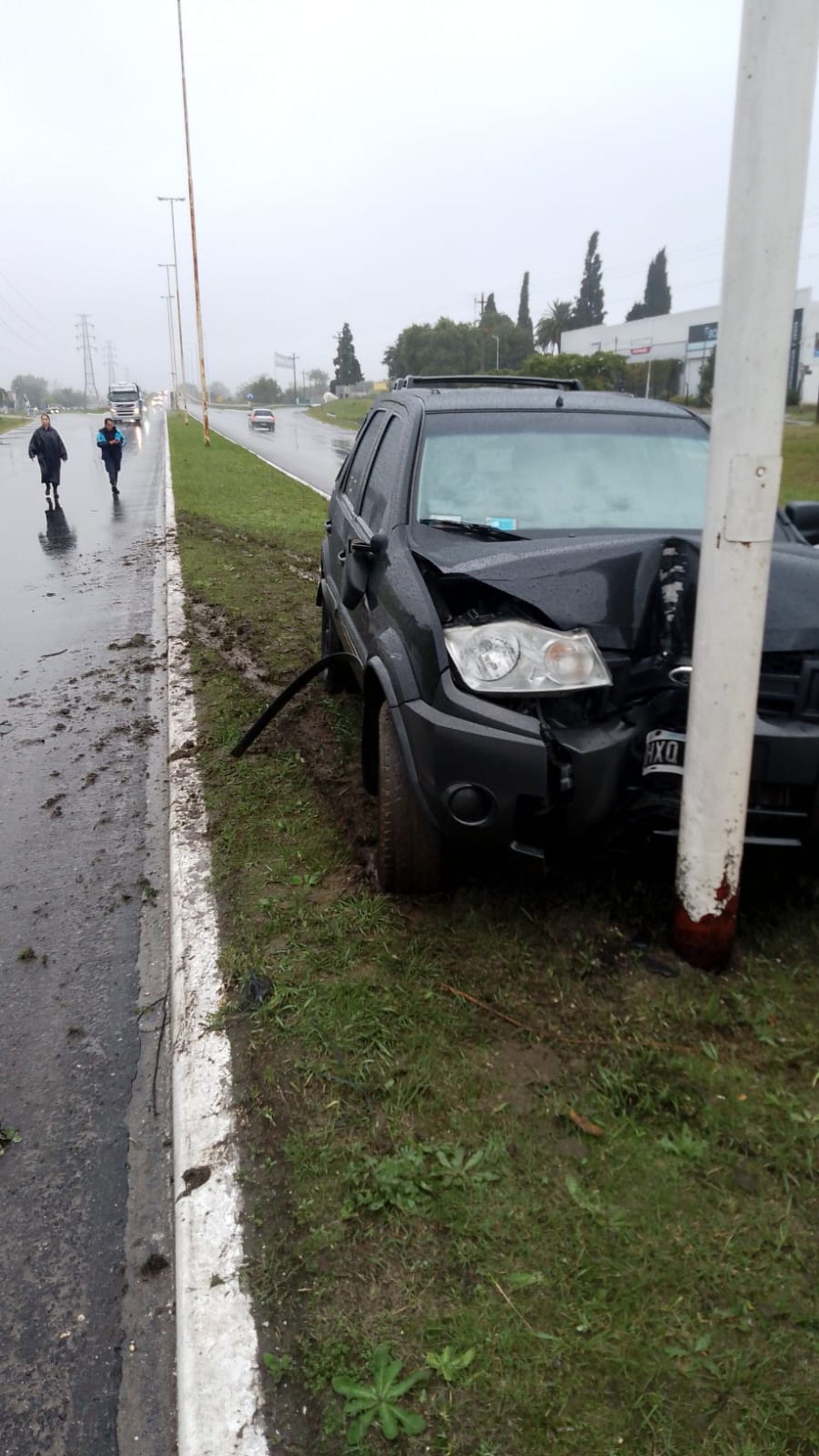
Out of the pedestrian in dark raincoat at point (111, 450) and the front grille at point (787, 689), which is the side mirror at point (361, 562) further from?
the pedestrian in dark raincoat at point (111, 450)

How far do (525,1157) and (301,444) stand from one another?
4200cm

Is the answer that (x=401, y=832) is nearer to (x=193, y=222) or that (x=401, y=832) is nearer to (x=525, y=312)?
(x=193, y=222)

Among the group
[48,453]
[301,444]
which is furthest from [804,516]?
[301,444]

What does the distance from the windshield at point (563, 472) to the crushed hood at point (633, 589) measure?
2.81 feet

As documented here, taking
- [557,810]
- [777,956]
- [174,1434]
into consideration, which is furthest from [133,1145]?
[777,956]

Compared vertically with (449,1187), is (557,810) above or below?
above

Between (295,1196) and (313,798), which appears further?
(313,798)

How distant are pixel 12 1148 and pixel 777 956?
2387 millimetres

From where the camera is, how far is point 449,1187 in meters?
2.40

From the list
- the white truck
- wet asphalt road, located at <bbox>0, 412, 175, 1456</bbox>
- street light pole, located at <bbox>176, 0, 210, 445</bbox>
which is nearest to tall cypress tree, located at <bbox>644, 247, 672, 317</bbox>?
the white truck

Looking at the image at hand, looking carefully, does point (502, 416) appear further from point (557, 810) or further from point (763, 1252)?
point (763, 1252)

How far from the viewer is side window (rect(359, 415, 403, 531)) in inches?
173

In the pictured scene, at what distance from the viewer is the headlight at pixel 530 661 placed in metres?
2.96

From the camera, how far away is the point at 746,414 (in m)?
2.69
